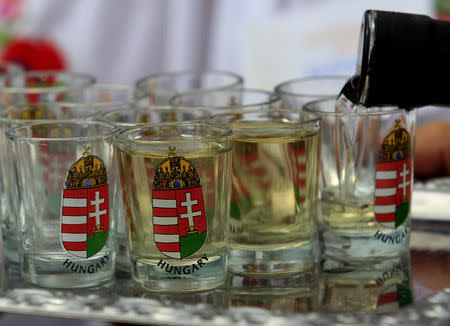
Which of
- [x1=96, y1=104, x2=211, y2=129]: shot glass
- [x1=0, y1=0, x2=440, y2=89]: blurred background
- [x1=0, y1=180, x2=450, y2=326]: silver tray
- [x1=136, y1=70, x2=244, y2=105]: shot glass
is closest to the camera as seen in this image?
[x1=0, y1=180, x2=450, y2=326]: silver tray

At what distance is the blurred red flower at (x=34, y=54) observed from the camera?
57.2 inches

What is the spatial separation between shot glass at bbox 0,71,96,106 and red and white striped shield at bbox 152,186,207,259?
0.26 meters

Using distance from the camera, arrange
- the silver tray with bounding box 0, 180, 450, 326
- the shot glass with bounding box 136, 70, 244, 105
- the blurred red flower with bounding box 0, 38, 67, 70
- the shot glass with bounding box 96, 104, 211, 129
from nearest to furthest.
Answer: the silver tray with bounding box 0, 180, 450, 326, the shot glass with bounding box 96, 104, 211, 129, the shot glass with bounding box 136, 70, 244, 105, the blurred red flower with bounding box 0, 38, 67, 70

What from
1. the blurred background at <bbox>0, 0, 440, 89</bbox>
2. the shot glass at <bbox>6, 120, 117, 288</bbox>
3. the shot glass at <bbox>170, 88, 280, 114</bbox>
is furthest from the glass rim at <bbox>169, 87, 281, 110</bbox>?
the blurred background at <bbox>0, 0, 440, 89</bbox>

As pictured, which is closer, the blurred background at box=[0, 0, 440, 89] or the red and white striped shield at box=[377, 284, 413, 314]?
the red and white striped shield at box=[377, 284, 413, 314]

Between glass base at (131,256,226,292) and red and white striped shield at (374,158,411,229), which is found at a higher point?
red and white striped shield at (374,158,411,229)

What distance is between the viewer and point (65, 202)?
47 centimetres

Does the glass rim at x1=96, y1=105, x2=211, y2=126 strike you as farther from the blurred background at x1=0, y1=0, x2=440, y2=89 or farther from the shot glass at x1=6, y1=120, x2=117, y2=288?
the blurred background at x1=0, y1=0, x2=440, y2=89

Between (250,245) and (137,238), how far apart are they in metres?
0.08

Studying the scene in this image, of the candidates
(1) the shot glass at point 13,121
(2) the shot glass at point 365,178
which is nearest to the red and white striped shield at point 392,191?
(2) the shot glass at point 365,178

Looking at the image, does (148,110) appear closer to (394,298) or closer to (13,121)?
(13,121)

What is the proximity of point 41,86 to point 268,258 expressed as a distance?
14.5 inches

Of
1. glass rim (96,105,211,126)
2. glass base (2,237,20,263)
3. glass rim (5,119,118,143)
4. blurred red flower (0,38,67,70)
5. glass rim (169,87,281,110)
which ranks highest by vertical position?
blurred red flower (0,38,67,70)

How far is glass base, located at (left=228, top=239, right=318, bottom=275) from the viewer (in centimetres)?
50
